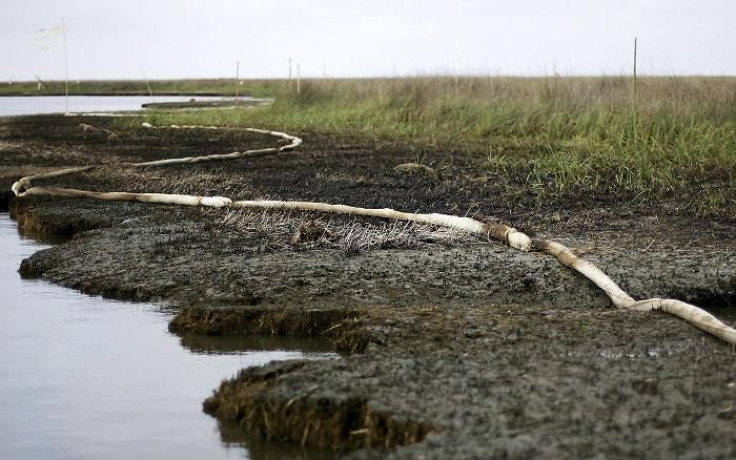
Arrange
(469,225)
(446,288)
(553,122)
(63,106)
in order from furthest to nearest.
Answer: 1. (63,106)
2. (553,122)
3. (469,225)
4. (446,288)

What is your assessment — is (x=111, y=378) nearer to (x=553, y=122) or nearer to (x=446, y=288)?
(x=446, y=288)

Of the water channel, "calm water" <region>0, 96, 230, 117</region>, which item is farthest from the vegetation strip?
"calm water" <region>0, 96, 230, 117</region>

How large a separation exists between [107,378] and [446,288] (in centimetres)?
232

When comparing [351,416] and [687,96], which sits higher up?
[687,96]

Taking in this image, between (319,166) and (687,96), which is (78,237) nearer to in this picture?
(319,166)

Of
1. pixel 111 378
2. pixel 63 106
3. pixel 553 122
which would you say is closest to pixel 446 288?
pixel 111 378

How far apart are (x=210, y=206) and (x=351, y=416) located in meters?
6.73

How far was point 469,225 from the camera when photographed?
916cm

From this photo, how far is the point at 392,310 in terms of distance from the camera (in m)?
6.54

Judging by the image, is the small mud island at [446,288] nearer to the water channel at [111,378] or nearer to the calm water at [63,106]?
the water channel at [111,378]

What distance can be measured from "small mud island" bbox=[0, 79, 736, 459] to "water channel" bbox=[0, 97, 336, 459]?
0.15m

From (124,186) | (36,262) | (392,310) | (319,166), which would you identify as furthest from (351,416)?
(319,166)

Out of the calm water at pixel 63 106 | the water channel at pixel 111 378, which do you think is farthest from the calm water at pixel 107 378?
the calm water at pixel 63 106

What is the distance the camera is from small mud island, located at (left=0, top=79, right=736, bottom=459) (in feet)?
14.8
